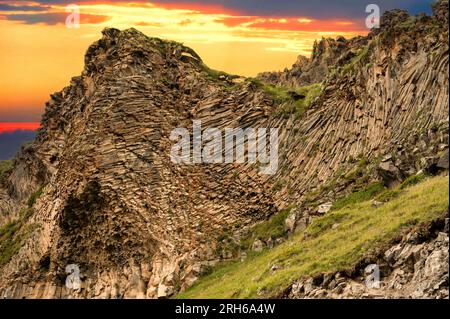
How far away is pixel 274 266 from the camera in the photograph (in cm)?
6128

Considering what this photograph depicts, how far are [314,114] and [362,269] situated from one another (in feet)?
80.0

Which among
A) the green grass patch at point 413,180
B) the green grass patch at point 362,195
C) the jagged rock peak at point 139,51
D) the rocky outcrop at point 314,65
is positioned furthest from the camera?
the rocky outcrop at point 314,65

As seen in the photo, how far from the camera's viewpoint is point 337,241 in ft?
194

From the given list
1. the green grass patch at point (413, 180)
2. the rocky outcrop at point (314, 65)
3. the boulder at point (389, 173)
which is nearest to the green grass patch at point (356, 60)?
the boulder at point (389, 173)

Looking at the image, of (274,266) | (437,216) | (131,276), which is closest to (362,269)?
(437,216)

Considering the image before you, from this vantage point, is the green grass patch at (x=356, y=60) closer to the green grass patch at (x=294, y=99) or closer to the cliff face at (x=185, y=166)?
the cliff face at (x=185, y=166)

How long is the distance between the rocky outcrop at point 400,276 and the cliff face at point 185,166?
1158 cm

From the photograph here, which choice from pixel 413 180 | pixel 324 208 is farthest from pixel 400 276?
pixel 324 208

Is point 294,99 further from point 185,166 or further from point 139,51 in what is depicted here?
point 139,51

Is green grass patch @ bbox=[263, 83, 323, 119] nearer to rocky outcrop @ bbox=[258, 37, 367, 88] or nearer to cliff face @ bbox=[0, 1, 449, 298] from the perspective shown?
cliff face @ bbox=[0, 1, 449, 298]

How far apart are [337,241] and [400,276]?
27.3 ft

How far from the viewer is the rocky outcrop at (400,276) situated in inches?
1929

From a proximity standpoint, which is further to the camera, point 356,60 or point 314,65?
point 314,65

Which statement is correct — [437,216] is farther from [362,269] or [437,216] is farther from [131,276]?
[131,276]
